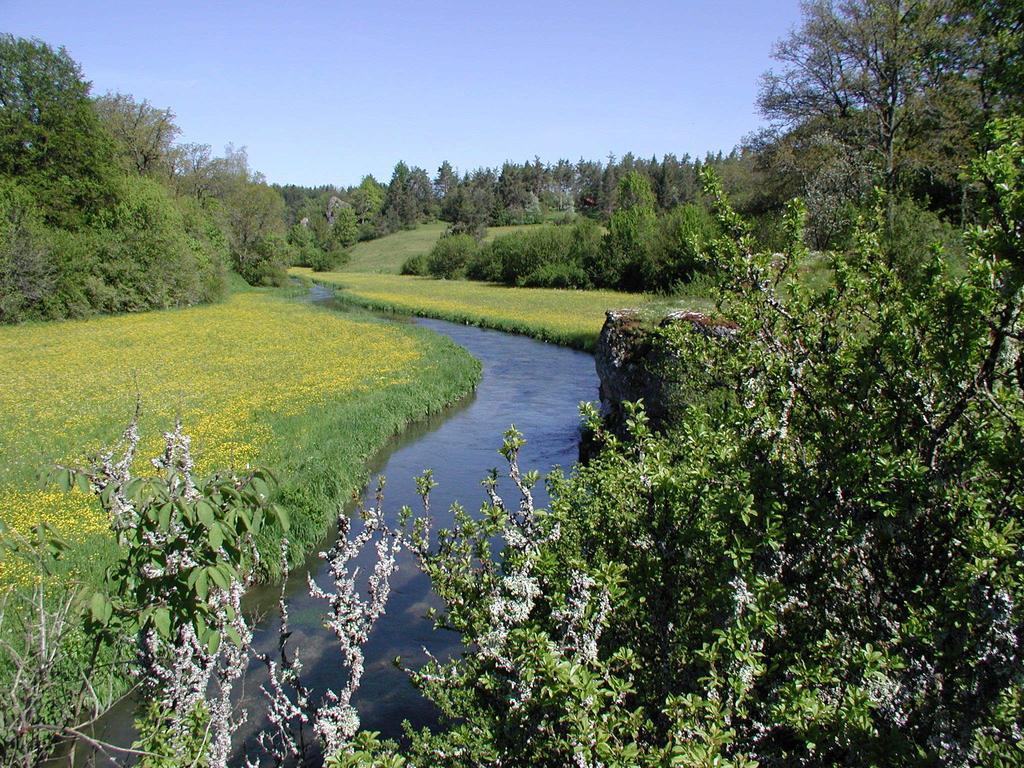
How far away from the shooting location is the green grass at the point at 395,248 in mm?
99062

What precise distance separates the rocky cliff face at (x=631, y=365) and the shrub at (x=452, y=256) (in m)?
67.4

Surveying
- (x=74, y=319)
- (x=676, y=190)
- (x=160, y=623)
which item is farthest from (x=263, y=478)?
(x=676, y=190)

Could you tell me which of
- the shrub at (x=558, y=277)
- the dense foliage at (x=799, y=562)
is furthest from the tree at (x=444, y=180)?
the dense foliage at (x=799, y=562)

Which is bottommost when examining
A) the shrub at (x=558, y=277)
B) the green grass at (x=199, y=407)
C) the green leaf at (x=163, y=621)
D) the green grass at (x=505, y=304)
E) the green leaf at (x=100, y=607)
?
the green grass at (x=199, y=407)

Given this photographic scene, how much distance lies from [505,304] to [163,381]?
31436 millimetres

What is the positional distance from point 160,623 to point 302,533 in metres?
9.33

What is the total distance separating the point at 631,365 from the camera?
15625 mm

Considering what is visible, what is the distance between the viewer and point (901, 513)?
3.22 metres

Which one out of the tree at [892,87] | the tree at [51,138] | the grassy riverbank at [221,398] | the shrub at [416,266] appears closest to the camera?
the grassy riverbank at [221,398]

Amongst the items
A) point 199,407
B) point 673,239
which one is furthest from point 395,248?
point 199,407

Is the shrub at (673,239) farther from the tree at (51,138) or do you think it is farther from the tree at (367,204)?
the tree at (367,204)

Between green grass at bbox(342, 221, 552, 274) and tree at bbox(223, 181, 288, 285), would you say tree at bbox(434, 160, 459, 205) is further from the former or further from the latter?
tree at bbox(223, 181, 288, 285)

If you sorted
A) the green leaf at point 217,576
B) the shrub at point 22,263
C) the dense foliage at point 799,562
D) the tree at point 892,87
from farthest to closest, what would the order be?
the shrub at point 22,263, the tree at point 892,87, the green leaf at point 217,576, the dense foliage at point 799,562

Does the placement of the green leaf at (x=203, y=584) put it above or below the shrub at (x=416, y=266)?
below
